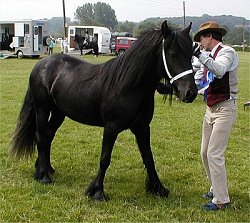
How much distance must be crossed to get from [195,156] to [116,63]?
2777mm

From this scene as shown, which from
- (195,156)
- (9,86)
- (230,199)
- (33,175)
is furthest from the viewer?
(9,86)

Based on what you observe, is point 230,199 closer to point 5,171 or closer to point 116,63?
point 116,63

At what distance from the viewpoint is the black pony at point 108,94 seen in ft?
13.4

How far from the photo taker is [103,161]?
186 inches

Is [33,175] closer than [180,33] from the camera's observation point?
No

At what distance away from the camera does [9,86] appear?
1502cm

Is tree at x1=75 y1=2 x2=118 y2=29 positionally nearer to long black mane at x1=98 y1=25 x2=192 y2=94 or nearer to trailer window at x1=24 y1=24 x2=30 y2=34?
trailer window at x1=24 y1=24 x2=30 y2=34

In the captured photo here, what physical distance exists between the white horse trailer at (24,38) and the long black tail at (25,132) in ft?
89.1

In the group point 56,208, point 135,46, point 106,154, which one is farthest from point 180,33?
point 56,208

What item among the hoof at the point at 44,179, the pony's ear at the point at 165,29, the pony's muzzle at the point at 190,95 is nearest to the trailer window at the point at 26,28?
the hoof at the point at 44,179

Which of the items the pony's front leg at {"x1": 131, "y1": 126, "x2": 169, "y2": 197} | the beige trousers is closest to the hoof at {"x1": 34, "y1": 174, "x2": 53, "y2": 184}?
the pony's front leg at {"x1": 131, "y1": 126, "x2": 169, "y2": 197}

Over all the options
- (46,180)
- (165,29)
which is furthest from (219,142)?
(46,180)

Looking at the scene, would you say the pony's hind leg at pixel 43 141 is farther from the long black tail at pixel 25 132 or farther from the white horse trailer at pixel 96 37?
the white horse trailer at pixel 96 37

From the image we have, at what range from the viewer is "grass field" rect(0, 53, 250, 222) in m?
4.35
